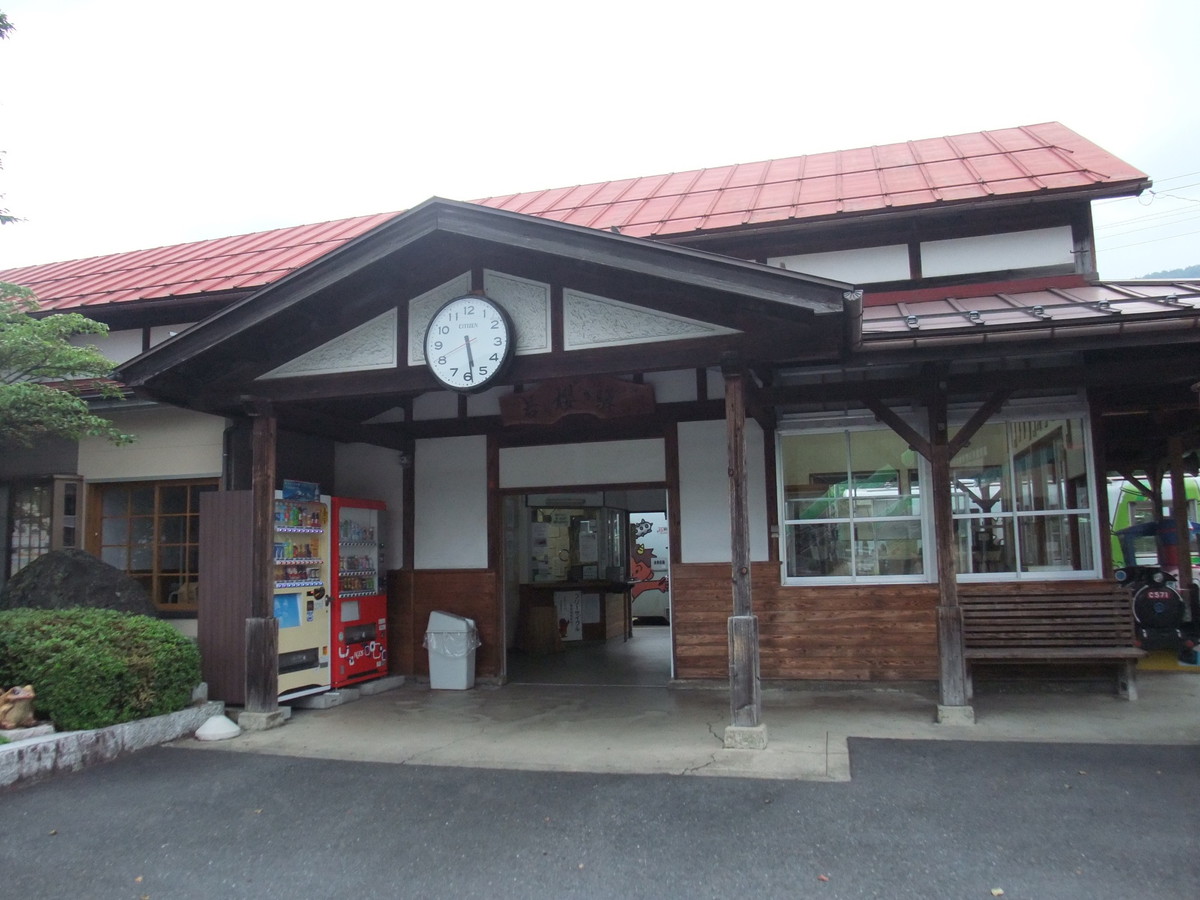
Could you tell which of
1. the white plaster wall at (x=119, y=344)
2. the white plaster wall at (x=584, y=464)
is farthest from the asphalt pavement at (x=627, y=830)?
the white plaster wall at (x=119, y=344)

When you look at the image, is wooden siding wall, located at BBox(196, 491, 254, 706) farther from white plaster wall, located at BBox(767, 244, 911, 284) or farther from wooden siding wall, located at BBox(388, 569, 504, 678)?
white plaster wall, located at BBox(767, 244, 911, 284)

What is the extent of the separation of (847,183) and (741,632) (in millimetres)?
5280

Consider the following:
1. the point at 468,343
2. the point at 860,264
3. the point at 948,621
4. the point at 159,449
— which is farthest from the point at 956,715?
the point at 159,449

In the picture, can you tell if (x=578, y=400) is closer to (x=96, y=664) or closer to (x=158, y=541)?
(x=96, y=664)

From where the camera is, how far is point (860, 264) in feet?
27.2

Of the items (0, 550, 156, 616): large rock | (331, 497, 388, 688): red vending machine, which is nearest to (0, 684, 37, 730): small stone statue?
(0, 550, 156, 616): large rock

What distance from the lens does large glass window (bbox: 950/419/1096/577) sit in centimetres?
802

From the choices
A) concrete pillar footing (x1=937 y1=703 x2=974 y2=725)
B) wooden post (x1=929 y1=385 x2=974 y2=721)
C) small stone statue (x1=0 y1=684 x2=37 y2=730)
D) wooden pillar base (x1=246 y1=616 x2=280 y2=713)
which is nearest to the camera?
small stone statue (x1=0 y1=684 x2=37 y2=730)

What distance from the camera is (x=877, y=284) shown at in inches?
322

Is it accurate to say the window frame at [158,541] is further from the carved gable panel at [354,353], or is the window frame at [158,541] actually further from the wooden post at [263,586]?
the carved gable panel at [354,353]

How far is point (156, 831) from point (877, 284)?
23.1ft

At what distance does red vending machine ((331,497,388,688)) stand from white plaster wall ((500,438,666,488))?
5.01ft

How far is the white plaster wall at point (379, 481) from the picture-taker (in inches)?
389

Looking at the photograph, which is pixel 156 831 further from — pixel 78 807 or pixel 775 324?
pixel 775 324
